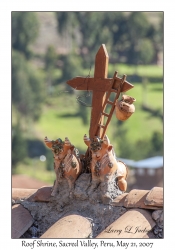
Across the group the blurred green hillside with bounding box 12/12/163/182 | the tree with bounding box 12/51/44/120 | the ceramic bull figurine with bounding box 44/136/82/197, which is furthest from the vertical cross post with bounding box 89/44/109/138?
the tree with bounding box 12/51/44/120

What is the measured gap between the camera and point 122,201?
1220cm

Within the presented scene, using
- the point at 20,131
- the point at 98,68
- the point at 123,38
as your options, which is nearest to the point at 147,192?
the point at 98,68

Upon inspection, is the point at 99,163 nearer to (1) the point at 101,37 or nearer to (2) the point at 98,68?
(2) the point at 98,68

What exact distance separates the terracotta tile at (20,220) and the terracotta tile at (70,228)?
0.57 metres

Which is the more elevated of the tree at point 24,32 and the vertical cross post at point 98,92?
the tree at point 24,32

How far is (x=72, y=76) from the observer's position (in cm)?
9438

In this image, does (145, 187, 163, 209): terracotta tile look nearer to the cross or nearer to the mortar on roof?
the mortar on roof

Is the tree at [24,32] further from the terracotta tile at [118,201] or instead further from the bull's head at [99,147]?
the terracotta tile at [118,201]

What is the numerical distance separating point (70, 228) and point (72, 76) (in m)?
82.7

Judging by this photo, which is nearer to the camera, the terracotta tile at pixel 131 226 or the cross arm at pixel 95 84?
the terracotta tile at pixel 131 226

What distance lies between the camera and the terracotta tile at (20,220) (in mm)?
12469

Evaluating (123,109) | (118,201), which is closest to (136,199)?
(118,201)

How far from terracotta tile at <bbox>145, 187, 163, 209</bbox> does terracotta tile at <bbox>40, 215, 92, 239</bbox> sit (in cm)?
75

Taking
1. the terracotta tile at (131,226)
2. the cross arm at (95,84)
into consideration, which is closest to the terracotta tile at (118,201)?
the terracotta tile at (131,226)
